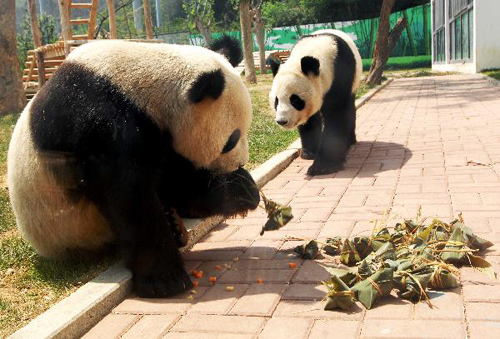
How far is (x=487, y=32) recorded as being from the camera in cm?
1995

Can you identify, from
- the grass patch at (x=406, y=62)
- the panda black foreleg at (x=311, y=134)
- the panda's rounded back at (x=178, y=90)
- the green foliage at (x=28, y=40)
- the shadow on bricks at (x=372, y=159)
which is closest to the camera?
the panda's rounded back at (x=178, y=90)

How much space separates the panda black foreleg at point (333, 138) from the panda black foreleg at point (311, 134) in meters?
0.20

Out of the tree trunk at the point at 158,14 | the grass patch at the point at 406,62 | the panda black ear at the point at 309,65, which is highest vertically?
the tree trunk at the point at 158,14

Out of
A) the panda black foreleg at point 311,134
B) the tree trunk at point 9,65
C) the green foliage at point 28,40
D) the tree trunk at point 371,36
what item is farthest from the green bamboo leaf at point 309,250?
the tree trunk at point 371,36

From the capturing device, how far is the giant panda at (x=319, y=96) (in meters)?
6.62

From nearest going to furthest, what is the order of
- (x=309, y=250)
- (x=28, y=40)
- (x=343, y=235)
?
(x=309, y=250)
(x=343, y=235)
(x=28, y=40)

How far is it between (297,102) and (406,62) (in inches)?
1149

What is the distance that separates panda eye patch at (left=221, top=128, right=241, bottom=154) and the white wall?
18.7m

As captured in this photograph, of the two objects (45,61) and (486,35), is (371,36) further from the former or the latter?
(45,61)

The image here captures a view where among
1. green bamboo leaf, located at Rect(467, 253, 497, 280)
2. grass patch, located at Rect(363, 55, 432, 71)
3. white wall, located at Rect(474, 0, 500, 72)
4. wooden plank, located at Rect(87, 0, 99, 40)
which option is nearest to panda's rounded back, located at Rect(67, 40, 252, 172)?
green bamboo leaf, located at Rect(467, 253, 497, 280)

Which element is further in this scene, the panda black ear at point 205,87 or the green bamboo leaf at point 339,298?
the panda black ear at point 205,87

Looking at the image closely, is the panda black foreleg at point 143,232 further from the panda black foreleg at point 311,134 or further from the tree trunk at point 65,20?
the tree trunk at point 65,20

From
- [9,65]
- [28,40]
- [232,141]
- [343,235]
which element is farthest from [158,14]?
[232,141]

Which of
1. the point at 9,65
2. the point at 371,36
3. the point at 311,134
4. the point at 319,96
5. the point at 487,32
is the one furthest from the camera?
the point at 371,36
